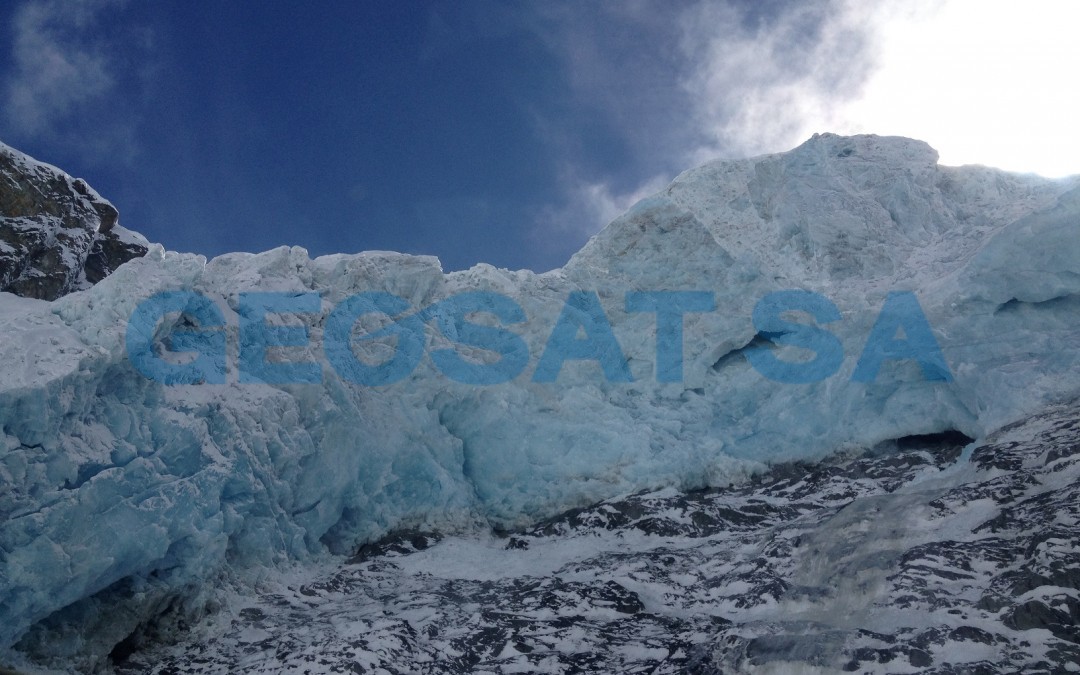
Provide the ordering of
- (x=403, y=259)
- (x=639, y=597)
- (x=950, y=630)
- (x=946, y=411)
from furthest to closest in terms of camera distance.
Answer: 1. (x=403, y=259)
2. (x=946, y=411)
3. (x=639, y=597)
4. (x=950, y=630)

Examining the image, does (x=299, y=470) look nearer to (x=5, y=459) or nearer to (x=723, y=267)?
(x=5, y=459)

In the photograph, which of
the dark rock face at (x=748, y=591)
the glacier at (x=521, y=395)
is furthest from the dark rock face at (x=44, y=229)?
the dark rock face at (x=748, y=591)

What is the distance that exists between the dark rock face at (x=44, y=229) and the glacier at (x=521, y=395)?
439 centimetres

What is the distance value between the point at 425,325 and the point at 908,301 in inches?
490

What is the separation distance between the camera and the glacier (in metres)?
14.7

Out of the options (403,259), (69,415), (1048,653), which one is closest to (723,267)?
(403,259)

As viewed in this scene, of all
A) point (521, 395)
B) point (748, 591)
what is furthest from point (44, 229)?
point (748, 591)

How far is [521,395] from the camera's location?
22328mm

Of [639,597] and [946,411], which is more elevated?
[946,411]

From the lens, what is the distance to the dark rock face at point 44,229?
857 inches

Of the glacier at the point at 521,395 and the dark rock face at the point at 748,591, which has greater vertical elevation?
the glacier at the point at 521,395

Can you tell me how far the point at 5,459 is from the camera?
13.9m

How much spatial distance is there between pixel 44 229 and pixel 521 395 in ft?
43.3

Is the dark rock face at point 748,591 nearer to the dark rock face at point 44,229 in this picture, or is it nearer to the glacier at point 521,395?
the glacier at point 521,395
